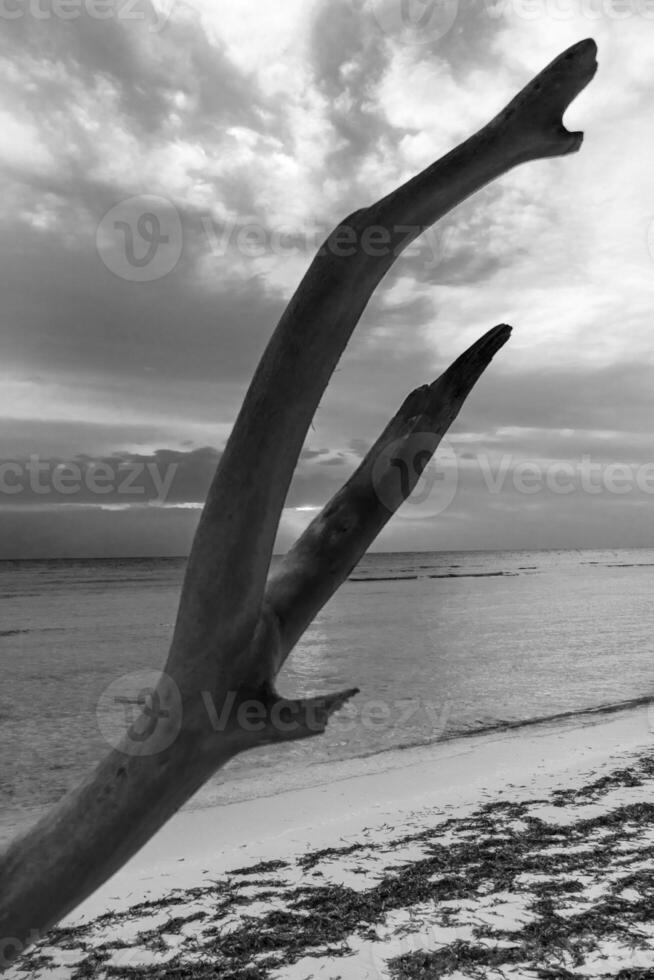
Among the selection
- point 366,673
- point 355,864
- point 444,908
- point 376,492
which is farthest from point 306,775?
point 376,492

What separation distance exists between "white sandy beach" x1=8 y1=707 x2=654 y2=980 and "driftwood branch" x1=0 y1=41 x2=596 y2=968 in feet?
9.42

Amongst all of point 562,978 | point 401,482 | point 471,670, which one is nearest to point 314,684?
point 471,670

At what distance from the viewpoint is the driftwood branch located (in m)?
1.02

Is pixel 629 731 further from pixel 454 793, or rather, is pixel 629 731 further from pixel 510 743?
pixel 454 793

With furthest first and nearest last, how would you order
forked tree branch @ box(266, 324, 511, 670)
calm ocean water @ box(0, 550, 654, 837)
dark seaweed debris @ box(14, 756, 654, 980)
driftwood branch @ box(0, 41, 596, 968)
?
calm ocean water @ box(0, 550, 654, 837)
dark seaweed debris @ box(14, 756, 654, 980)
forked tree branch @ box(266, 324, 511, 670)
driftwood branch @ box(0, 41, 596, 968)

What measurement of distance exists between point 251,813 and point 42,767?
3362 millimetres

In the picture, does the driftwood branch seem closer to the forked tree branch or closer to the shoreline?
the forked tree branch

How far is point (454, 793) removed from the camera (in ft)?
22.9

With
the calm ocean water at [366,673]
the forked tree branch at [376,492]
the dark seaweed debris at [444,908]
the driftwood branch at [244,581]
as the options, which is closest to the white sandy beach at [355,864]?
the dark seaweed debris at [444,908]

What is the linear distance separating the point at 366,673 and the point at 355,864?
32.0 feet

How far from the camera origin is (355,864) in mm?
5098

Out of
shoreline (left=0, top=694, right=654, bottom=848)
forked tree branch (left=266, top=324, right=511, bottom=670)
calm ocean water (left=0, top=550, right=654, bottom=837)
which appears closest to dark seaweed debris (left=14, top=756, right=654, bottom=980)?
shoreline (left=0, top=694, right=654, bottom=848)

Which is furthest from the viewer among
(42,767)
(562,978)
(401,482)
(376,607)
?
(376,607)

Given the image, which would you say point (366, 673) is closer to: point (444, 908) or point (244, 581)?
point (444, 908)
